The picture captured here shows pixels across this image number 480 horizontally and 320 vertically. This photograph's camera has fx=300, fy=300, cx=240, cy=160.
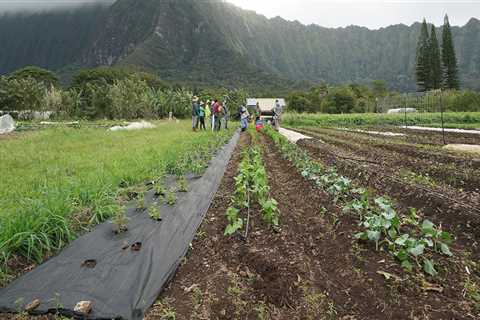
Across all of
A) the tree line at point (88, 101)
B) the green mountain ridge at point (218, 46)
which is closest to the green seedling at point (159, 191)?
the tree line at point (88, 101)

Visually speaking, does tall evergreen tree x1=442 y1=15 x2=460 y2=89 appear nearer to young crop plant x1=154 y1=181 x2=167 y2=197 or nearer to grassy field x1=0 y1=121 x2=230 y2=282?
grassy field x1=0 y1=121 x2=230 y2=282

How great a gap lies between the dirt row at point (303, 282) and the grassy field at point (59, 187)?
48.6 inches

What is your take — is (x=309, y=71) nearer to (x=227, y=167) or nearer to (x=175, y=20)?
(x=175, y=20)

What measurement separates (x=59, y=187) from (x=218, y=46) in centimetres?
12641

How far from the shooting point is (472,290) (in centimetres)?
200

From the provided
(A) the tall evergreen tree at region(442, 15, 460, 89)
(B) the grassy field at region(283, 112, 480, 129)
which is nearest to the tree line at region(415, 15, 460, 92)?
(A) the tall evergreen tree at region(442, 15, 460, 89)

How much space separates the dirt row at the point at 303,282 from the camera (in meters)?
1.86

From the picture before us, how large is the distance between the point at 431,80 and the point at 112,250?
52.3 meters

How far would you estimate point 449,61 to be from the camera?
143 ft

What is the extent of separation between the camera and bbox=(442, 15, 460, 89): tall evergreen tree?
141ft

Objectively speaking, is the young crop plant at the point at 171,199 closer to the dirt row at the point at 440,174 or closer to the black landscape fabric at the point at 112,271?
the black landscape fabric at the point at 112,271

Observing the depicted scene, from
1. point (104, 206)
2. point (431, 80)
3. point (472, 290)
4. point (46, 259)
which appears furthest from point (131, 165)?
point (431, 80)

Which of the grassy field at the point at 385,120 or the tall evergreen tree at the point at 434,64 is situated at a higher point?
the tall evergreen tree at the point at 434,64

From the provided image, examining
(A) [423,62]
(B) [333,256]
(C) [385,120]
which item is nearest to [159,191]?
(B) [333,256]
